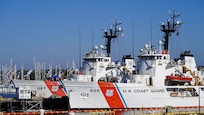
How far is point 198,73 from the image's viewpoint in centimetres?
4075

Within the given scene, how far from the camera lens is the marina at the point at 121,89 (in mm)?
31438

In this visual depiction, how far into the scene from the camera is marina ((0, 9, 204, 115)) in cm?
3144

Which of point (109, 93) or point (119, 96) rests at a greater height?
point (109, 93)

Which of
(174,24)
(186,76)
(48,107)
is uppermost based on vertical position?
(174,24)

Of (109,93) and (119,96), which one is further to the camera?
(119,96)

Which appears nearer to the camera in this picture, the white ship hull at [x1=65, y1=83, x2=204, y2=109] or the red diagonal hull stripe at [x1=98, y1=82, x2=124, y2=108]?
the white ship hull at [x1=65, y1=83, x2=204, y2=109]

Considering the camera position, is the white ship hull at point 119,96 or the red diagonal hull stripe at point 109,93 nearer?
the white ship hull at point 119,96

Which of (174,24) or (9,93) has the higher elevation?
(174,24)

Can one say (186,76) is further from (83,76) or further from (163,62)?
(83,76)

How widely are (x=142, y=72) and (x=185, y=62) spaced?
5.16m

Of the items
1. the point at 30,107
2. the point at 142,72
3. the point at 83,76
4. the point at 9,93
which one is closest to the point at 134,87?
the point at 142,72

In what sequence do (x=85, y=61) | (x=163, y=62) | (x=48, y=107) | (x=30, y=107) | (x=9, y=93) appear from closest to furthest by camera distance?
(x=30, y=107)
(x=48, y=107)
(x=163, y=62)
(x=85, y=61)
(x=9, y=93)

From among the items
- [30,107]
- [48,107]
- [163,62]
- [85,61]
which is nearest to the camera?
[30,107]

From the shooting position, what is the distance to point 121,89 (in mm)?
33219
